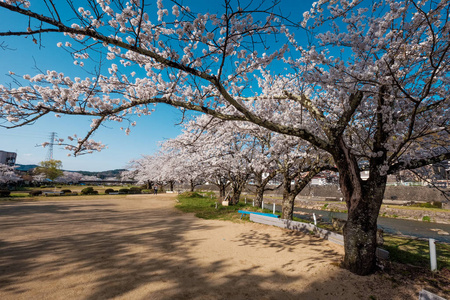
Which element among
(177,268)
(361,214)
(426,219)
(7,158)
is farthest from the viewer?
(7,158)

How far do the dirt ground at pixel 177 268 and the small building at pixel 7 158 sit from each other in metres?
90.0

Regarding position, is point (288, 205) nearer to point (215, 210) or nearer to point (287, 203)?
point (287, 203)

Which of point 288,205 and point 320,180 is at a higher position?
point 320,180

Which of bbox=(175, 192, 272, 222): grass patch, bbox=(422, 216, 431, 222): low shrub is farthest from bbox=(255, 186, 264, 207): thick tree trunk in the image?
bbox=(422, 216, 431, 222): low shrub

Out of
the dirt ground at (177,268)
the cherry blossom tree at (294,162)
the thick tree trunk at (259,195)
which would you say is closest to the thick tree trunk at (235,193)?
the thick tree trunk at (259,195)

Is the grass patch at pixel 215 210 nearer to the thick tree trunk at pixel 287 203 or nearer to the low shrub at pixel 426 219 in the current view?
the thick tree trunk at pixel 287 203

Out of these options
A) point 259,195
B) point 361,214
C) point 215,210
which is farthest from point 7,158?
point 361,214

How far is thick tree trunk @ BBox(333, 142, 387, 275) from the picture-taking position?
4.84 meters

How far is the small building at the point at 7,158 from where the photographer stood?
69.8 m

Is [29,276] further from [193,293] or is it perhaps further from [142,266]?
[193,293]

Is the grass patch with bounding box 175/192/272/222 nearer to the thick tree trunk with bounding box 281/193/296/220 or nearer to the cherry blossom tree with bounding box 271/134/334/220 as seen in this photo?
the thick tree trunk with bounding box 281/193/296/220

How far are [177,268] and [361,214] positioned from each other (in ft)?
15.3

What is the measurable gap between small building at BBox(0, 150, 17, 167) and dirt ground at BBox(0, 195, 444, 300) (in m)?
90.0

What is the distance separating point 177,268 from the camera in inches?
202
